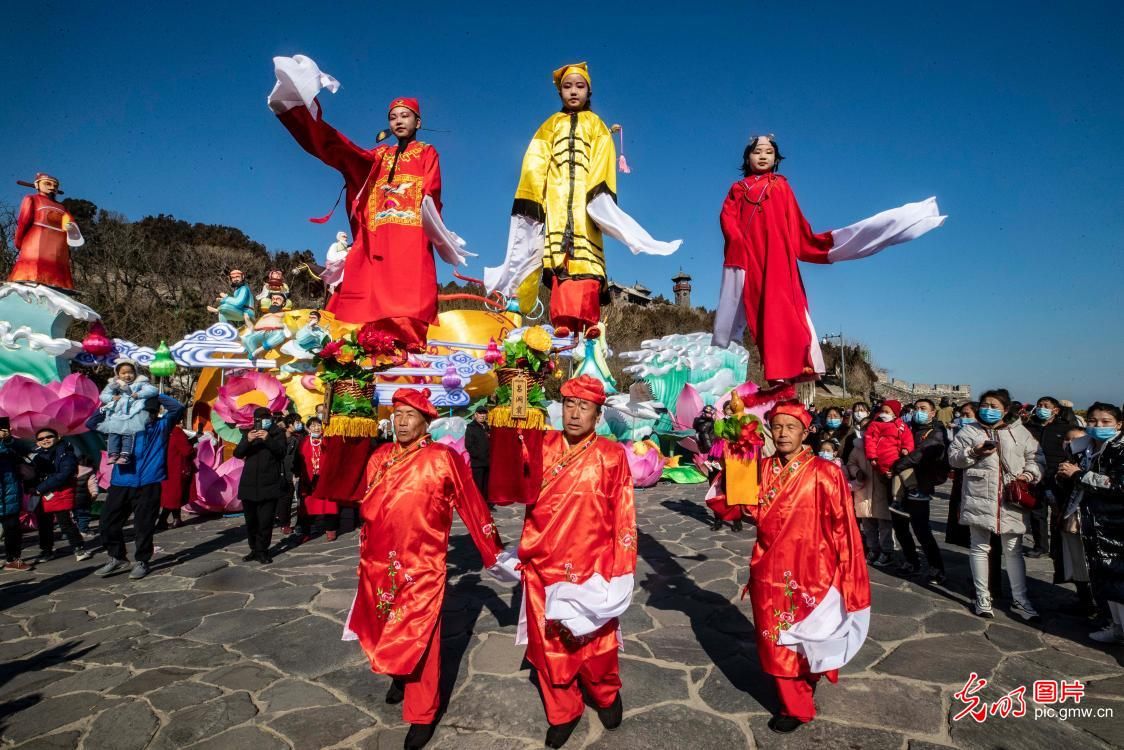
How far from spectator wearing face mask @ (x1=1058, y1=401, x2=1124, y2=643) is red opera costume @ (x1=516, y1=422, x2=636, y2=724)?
3913 millimetres

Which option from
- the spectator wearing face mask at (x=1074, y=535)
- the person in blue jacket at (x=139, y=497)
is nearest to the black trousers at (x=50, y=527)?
the person in blue jacket at (x=139, y=497)

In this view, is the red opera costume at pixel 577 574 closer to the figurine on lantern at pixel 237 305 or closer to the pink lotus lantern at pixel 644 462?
the pink lotus lantern at pixel 644 462

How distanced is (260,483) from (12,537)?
2.83 metres

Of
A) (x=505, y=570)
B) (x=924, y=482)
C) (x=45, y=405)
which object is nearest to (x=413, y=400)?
(x=505, y=570)

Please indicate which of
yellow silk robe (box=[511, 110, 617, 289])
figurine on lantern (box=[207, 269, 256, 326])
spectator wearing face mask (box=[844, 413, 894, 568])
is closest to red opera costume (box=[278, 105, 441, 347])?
yellow silk robe (box=[511, 110, 617, 289])

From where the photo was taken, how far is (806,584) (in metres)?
3.28

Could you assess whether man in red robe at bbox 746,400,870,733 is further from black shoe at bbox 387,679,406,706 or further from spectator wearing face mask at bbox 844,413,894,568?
spectator wearing face mask at bbox 844,413,894,568

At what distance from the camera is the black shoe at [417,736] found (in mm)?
3176

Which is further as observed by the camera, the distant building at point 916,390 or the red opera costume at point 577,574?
the distant building at point 916,390

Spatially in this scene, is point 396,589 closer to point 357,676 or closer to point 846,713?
point 357,676

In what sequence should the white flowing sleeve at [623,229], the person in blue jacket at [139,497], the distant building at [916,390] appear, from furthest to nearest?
the distant building at [916,390] < the person in blue jacket at [139,497] < the white flowing sleeve at [623,229]

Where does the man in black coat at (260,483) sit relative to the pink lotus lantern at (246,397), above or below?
below

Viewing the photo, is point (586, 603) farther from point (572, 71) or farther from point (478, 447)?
point (478, 447)

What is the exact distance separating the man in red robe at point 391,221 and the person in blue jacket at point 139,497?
12.8ft
